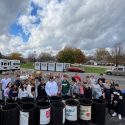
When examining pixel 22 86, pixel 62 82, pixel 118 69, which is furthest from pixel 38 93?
pixel 118 69

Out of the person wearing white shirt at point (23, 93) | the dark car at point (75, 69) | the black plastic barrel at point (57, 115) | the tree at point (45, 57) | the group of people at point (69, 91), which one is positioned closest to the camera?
the black plastic barrel at point (57, 115)

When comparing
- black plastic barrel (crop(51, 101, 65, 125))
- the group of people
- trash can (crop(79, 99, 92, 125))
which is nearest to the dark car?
the group of people

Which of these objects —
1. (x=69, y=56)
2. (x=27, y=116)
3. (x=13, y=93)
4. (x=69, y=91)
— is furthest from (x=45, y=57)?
(x=27, y=116)

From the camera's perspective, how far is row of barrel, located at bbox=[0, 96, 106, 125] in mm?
6668

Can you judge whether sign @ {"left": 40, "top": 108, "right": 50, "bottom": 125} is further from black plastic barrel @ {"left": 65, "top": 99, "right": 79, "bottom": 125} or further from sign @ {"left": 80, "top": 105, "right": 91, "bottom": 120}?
sign @ {"left": 80, "top": 105, "right": 91, "bottom": 120}

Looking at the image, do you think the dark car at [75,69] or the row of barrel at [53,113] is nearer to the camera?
the row of barrel at [53,113]

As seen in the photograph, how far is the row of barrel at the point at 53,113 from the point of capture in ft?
21.9

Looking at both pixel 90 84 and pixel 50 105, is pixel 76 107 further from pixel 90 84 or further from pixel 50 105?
pixel 90 84

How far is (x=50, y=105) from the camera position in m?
7.29

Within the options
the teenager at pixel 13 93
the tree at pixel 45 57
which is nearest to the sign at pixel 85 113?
the teenager at pixel 13 93

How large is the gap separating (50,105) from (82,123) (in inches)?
62.5

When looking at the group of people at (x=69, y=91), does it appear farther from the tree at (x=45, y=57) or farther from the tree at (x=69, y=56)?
Result: the tree at (x=45, y=57)

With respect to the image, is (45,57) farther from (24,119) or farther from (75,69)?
(24,119)

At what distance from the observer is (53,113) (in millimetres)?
7180
